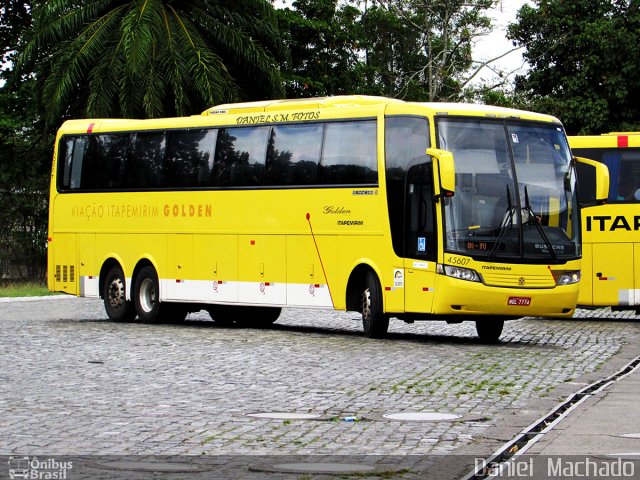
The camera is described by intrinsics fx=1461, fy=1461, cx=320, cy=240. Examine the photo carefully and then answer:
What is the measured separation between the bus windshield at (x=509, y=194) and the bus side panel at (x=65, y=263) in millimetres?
10006

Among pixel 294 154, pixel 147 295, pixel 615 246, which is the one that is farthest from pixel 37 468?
pixel 615 246

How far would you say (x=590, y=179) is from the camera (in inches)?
947

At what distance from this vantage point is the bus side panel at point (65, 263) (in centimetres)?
2842

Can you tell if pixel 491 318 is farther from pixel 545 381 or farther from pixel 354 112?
pixel 545 381

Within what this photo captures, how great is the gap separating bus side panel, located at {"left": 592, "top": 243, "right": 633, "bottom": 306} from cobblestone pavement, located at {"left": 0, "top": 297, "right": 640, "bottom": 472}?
3.16 feet

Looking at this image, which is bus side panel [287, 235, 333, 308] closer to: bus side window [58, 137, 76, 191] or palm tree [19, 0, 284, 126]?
bus side window [58, 137, 76, 191]

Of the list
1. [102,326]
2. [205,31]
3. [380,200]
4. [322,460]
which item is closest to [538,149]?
[380,200]

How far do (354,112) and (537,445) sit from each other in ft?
42.0

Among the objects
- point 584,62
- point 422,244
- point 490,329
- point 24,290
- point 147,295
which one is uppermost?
point 584,62

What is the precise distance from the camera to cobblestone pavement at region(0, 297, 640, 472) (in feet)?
35.1

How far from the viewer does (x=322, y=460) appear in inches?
380

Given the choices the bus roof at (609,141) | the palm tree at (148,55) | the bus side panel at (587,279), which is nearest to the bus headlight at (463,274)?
the bus side panel at (587,279)

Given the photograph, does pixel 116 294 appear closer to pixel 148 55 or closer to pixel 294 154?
pixel 294 154

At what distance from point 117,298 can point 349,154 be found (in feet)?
22.2
